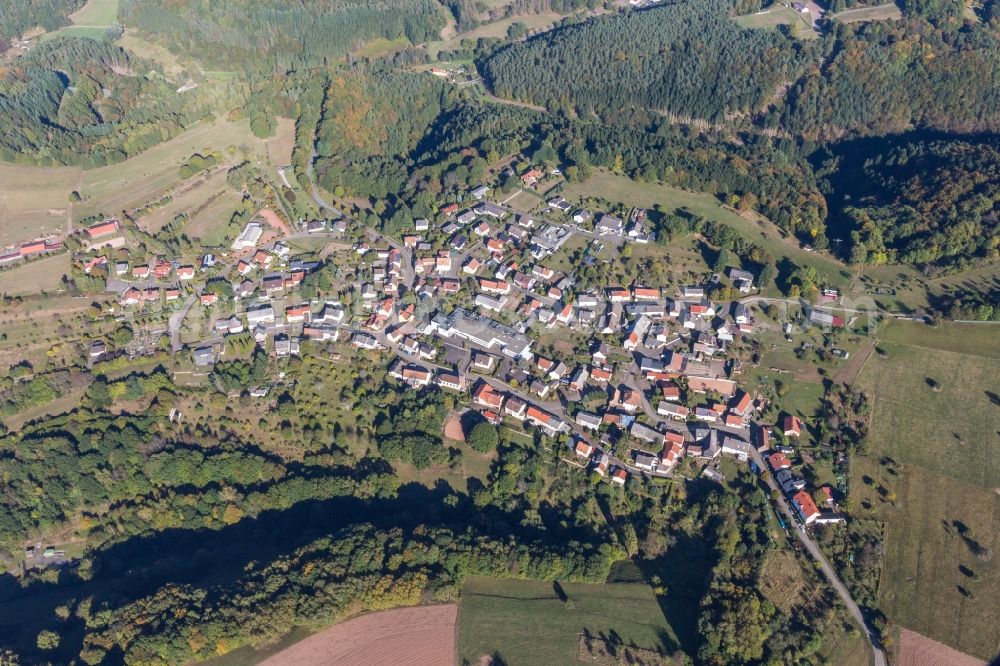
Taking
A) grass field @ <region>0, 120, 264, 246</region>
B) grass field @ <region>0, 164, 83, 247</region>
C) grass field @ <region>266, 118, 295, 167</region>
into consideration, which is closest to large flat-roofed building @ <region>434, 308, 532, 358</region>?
grass field @ <region>0, 120, 264, 246</region>

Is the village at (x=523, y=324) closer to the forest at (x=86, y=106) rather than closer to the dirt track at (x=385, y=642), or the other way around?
the dirt track at (x=385, y=642)

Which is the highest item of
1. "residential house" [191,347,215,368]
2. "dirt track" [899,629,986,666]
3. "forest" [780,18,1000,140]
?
"forest" [780,18,1000,140]

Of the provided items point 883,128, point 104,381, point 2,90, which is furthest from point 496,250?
point 2,90

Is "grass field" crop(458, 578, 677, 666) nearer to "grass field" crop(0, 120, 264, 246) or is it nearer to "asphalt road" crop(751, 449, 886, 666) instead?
"asphalt road" crop(751, 449, 886, 666)

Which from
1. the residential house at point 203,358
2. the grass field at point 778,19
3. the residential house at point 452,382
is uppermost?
the grass field at point 778,19

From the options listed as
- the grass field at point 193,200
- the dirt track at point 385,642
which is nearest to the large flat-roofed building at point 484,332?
the dirt track at point 385,642

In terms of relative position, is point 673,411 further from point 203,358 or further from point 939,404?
point 203,358
